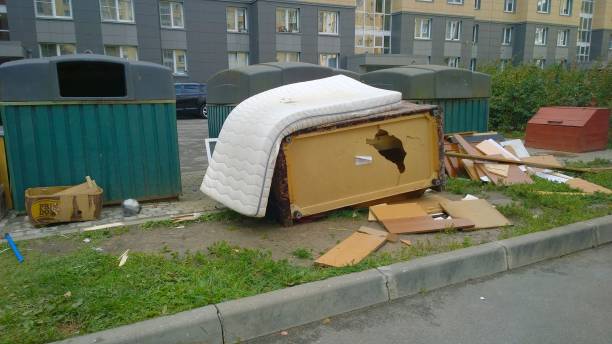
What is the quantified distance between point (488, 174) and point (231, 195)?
13.1ft

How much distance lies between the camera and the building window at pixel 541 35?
3981 cm

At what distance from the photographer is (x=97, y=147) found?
5223mm

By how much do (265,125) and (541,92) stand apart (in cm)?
1109

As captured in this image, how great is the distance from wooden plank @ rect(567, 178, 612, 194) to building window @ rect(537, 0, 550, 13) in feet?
131

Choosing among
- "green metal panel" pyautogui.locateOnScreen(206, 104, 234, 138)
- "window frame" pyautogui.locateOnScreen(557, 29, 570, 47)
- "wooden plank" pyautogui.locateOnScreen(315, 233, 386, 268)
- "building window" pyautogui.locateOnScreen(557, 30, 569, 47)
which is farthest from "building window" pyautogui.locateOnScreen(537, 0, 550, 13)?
"wooden plank" pyautogui.locateOnScreen(315, 233, 386, 268)

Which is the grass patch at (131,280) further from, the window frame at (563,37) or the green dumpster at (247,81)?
the window frame at (563,37)

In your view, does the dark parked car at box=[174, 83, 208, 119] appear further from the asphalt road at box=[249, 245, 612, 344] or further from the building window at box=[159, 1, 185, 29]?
the asphalt road at box=[249, 245, 612, 344]

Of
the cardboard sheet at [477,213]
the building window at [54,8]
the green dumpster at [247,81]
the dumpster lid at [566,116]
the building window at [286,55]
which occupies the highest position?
the building window at [54,8]

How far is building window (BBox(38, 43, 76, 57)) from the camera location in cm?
2359

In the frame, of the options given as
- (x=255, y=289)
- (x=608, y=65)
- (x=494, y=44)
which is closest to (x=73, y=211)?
(x=255, y=289)

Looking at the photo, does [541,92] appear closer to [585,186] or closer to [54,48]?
[585,186]

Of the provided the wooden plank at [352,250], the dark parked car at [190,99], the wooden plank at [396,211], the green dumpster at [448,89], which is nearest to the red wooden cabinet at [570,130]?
the green dumpster at [448,89]

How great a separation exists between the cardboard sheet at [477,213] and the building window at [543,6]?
137 ft

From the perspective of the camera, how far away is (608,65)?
12.1 metres
